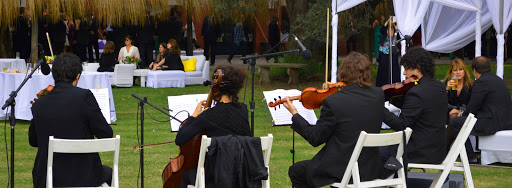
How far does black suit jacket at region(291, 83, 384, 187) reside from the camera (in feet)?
16.7

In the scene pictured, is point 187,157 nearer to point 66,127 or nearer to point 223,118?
point 223,118

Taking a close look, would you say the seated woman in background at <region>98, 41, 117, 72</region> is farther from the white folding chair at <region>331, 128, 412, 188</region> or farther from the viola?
the white folding chair at <region>331, 128, 412, 188</region>

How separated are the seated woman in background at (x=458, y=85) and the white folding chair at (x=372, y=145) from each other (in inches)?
122

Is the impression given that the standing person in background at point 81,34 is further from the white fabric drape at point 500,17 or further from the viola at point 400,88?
the viola at point 400,88

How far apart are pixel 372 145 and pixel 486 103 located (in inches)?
128

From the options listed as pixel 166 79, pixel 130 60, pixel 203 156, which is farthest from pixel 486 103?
pixel 130 60

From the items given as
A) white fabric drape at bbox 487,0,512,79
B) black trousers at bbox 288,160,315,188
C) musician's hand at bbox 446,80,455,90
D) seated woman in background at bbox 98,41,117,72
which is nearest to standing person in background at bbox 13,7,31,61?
seated woman in background at bbox 98,41,117,72

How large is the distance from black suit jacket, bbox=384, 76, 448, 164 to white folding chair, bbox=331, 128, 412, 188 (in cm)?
67

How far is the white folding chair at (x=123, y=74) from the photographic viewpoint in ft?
52.2

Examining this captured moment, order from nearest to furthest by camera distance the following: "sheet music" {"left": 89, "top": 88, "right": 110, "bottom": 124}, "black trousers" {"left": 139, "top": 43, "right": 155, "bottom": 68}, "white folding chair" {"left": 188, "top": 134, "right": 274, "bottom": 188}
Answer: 1. "white folding chair" {"left": 188, "top": 134, "right": 274, "bottom": 188}
2. "sheet music" {"left": 89, "top": 88, "right": 110, "bottom": 124}
3. "black trousers" {"left": 139, "top": 43, "right": 155, "bottom": 68}

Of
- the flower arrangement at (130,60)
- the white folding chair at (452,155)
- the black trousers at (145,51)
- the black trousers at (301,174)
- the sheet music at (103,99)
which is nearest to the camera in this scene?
the black trousers at (301,174)

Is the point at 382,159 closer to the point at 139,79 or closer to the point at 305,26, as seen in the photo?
the point at 305,26

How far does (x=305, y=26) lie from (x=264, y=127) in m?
4.99

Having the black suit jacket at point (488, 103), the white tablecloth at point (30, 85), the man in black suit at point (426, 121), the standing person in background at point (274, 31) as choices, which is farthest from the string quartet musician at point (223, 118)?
the standing person in background at point (274, 31)
